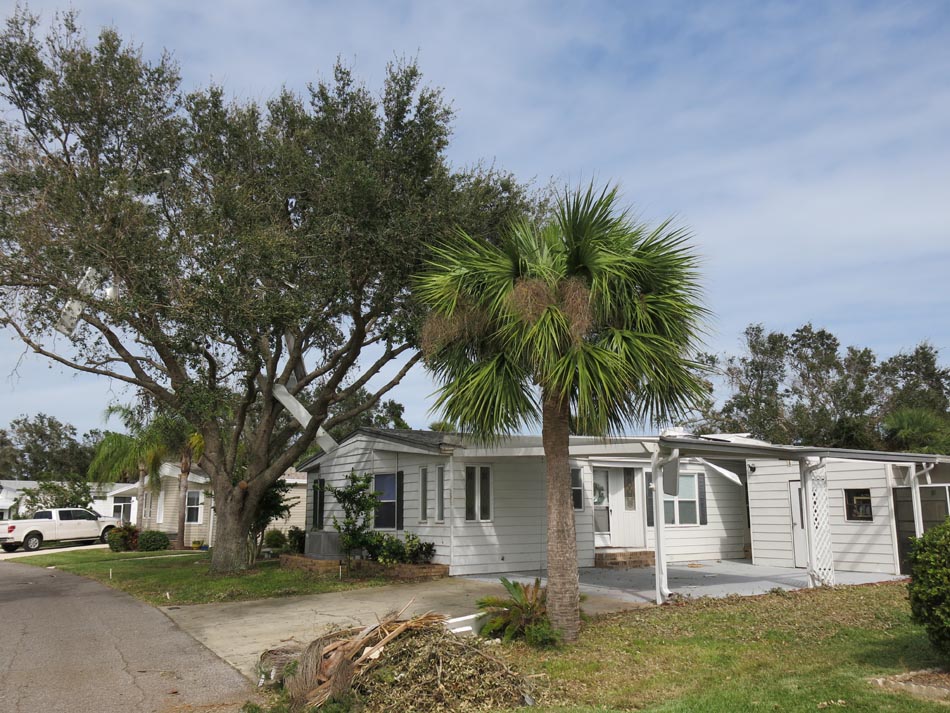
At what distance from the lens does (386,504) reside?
1816 centimetres

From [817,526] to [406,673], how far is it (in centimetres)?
946

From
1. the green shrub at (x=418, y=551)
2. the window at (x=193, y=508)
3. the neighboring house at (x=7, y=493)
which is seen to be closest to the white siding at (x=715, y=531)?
the green shrub at (x=418, y=551)

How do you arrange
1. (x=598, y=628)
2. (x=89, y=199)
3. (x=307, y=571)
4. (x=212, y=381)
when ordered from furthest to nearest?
(x=307, y=571)
(x=212, y=381)
(x=89, y=199)
(x=598, y=628)

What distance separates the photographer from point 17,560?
26.6m

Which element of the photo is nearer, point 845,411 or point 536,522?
point 536,522

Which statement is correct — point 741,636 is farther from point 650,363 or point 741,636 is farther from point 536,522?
point 536,522

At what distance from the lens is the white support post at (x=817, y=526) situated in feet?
42.3

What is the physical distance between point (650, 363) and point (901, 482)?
951cm

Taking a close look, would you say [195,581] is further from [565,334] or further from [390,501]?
[565,334]

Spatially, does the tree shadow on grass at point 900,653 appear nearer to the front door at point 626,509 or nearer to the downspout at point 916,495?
the downspout at point 916,495

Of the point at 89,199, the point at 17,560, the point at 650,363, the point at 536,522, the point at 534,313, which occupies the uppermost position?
the point at 89,199

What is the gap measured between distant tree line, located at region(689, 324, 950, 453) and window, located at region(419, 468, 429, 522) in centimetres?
1967

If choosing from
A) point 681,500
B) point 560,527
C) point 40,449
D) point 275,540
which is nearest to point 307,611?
point 560,527

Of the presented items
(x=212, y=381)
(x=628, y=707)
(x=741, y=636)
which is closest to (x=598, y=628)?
(x=741, y=636)
